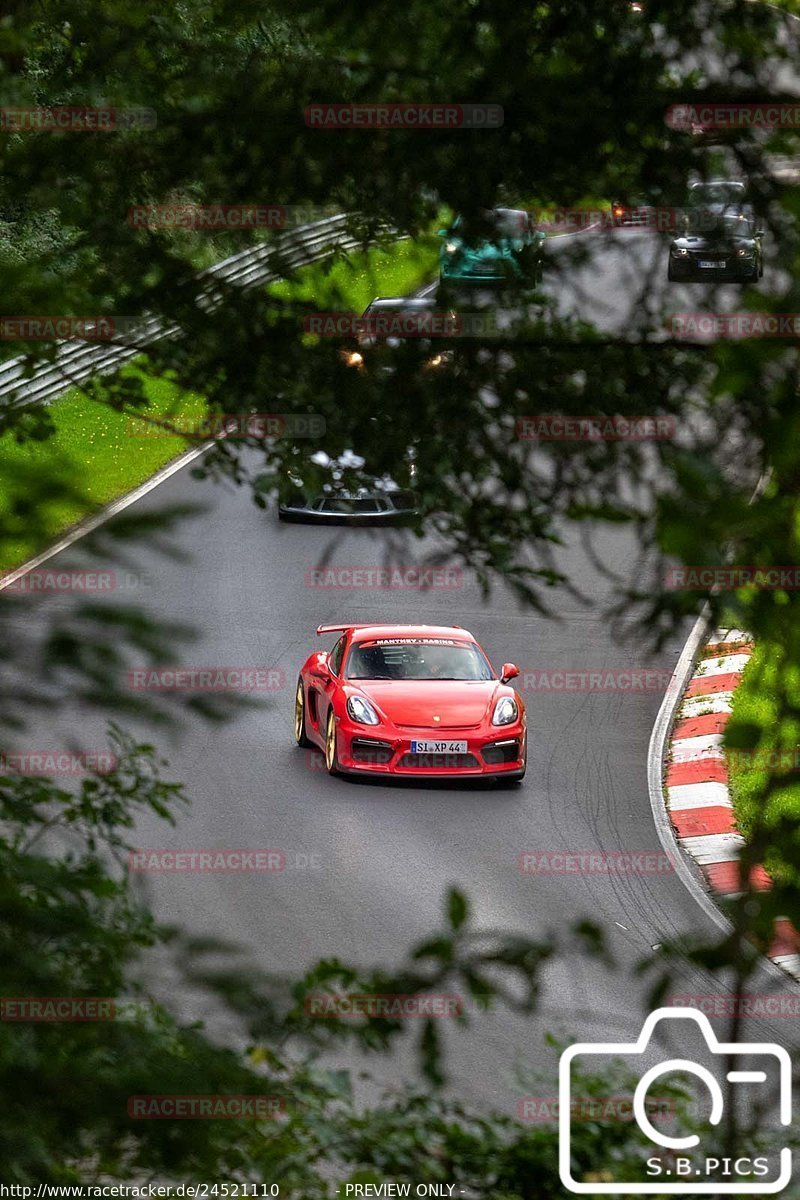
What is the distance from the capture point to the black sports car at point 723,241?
12.5 ft

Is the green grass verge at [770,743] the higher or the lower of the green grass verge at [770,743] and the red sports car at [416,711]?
the higher

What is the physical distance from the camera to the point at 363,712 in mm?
13953

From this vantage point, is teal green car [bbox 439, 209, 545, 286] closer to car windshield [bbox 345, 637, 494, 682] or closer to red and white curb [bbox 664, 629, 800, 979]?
red and white curb [bbox 664, 629, 800, 979]

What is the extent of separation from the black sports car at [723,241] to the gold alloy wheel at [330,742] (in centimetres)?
A: 1045

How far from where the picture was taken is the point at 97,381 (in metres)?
4.71

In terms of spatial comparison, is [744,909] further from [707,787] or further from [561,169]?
[707,787]

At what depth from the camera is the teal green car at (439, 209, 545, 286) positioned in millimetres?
3988

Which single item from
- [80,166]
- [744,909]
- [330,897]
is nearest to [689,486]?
[744,909]

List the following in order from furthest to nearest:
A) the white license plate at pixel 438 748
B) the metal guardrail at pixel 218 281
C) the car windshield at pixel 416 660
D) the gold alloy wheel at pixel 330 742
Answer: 1. the car windshield at pixel 416 660
2. the gold alloy wheel at pixel 330 742
3. the white license plate at pixel 438 748
4. the metal guardrail at pixel 218 281

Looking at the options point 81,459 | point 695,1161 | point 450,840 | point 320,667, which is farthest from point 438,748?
point 81,459

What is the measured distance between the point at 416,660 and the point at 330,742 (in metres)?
1.19

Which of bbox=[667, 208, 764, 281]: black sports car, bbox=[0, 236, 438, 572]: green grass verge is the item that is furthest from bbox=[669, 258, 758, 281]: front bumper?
bbox=[0, 236, 438, 572]: green grass verge

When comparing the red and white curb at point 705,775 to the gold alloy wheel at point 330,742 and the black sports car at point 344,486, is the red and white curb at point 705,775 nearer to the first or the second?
the gold alloy wheel at point 330,742

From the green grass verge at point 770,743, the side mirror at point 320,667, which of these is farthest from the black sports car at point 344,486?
the side mirror at point 320,667
